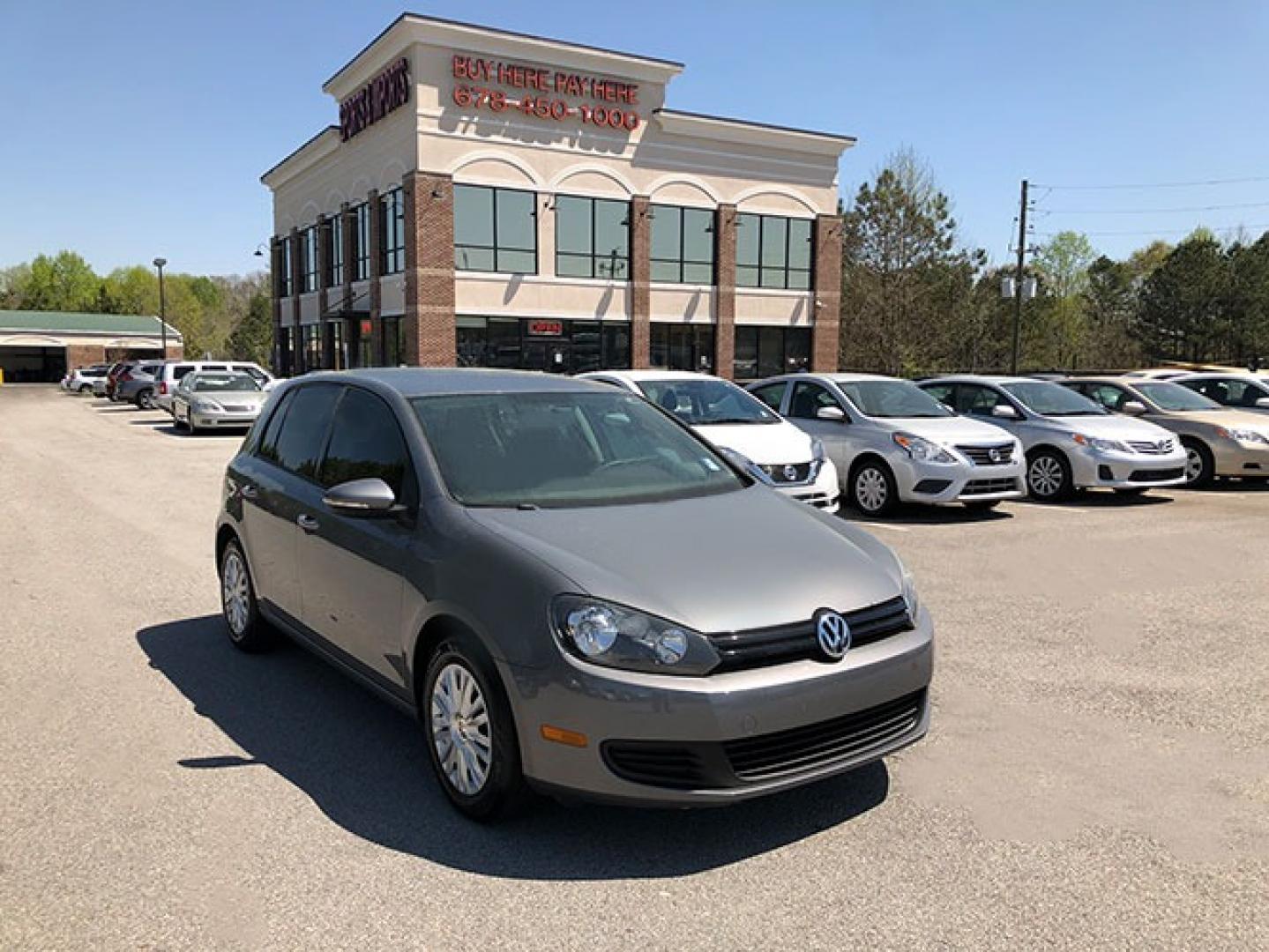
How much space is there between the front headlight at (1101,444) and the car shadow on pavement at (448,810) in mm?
9560

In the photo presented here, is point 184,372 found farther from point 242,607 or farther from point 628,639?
point 628,639

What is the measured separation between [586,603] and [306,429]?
2667mm

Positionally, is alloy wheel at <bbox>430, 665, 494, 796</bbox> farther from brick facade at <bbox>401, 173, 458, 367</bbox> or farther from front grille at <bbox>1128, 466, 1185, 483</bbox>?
brick facade at <bbox>401, 173, 458, 367</bbox>

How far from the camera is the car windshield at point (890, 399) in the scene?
11.8 metres

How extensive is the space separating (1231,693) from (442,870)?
4215 mm

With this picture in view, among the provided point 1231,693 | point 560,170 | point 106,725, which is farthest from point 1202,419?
point 560,170

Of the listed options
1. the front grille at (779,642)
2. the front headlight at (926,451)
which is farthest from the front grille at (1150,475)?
the front grille at (779,642)

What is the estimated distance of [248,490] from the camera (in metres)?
5.69

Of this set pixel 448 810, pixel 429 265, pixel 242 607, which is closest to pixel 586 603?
pixel 448 810

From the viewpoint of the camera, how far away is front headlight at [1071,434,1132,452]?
1227 cm

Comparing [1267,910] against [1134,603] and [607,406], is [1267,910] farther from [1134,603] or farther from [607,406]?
[1134,603]

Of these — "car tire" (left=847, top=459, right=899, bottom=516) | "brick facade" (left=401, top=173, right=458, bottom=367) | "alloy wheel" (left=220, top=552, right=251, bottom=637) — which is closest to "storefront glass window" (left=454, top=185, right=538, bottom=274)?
"brick facade" (left=401, top=173, right=458, bottom=367)

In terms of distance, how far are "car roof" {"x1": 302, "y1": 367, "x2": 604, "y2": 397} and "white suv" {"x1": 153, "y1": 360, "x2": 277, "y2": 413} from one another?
20.3 metres

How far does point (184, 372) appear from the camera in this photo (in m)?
29.8
